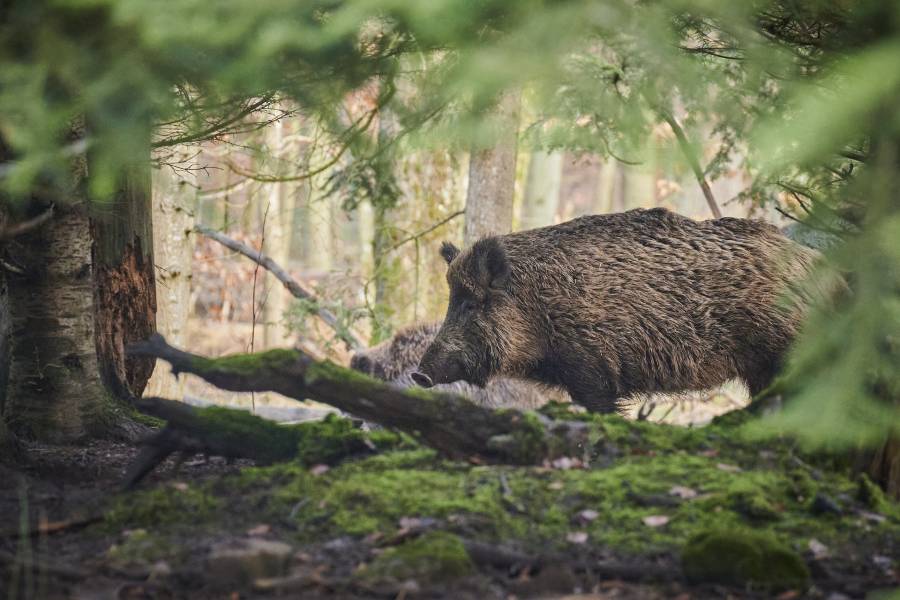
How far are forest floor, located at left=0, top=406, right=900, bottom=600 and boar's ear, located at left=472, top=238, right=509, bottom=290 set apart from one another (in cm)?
248

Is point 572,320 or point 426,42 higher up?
point 426,42

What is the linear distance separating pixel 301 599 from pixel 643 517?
1561 millimetres

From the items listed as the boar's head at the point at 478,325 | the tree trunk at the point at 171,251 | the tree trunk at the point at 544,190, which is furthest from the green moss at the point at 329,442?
the tree trunk at the point at 544,190

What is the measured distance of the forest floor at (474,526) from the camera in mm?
3715

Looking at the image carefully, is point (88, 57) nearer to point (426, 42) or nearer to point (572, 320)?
point (426, 42)

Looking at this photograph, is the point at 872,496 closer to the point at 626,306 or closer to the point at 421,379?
the point at 626,306

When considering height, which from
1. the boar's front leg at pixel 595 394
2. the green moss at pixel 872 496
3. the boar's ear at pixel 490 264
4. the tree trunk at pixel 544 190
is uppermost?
the tree trunk at pixel 544 190

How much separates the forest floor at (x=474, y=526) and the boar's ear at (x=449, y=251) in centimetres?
306

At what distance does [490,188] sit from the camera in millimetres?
10375

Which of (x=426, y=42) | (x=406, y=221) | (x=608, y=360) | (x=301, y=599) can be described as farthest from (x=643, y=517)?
(x=406, y=221)

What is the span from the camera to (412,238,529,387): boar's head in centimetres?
753

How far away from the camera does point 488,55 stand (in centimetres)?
381

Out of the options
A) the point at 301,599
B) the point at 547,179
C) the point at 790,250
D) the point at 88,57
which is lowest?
the point at 301,599

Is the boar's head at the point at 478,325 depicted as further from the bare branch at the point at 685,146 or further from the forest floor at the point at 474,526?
the forest floor at the point at 474,526
